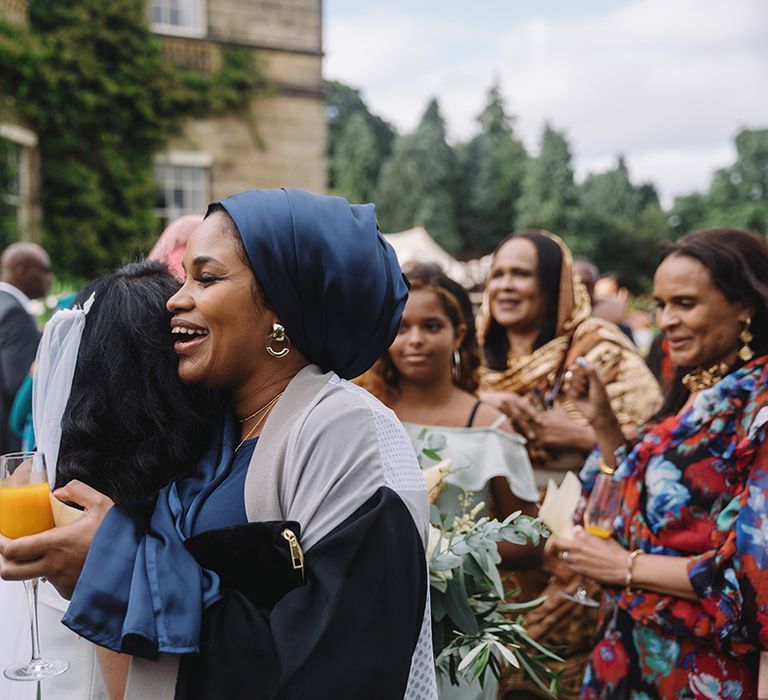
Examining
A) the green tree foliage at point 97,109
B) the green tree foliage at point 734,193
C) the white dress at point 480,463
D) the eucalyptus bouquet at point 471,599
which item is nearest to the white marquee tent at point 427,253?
the green tree foliage at point 97,109

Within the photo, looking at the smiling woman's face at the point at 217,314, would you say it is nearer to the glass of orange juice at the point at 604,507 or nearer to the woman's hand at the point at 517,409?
the glass of orange juice at the point at 604,507

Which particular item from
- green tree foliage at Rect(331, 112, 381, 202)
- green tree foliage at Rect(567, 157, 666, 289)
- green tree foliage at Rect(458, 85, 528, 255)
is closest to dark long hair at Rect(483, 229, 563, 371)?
green tree foliage at Rect(567, 157, 666, 289)

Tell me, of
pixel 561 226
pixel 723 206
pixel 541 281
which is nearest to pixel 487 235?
pixel 561 226

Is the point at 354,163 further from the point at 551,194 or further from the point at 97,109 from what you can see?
the point at 97,109

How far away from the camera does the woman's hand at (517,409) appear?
3.54 metres

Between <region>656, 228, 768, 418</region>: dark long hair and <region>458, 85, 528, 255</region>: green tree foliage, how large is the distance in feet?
127

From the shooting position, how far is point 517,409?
11.6 ft

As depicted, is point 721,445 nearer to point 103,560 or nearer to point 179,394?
point 179,394

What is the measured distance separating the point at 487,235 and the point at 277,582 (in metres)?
41.8

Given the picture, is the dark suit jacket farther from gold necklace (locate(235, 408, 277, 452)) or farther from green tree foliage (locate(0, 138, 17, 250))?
green tree foliage (locate(0, 138, 17, 250))

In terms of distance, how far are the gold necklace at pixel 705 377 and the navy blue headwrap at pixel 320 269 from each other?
57.0 inches

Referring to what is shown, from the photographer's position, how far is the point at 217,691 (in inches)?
53.4

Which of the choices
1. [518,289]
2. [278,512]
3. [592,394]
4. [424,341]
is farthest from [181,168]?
[278,512]

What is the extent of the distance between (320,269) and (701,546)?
152 centimetres
